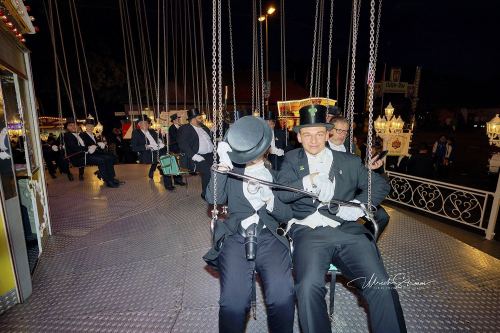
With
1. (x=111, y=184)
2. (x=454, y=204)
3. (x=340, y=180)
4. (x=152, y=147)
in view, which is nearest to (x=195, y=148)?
(x=152, y=147)

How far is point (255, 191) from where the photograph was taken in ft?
7.51

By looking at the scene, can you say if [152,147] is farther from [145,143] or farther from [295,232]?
[295,232]

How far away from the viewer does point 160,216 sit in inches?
186

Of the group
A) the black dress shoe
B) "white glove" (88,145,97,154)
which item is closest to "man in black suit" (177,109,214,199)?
the black dress shoe

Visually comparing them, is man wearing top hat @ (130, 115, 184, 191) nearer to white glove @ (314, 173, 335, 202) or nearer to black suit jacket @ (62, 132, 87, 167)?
black suit jacket @ (62, 132, 87, 167)

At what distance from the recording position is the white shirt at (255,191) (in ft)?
7.53

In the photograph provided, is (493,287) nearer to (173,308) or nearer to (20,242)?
(173,308)

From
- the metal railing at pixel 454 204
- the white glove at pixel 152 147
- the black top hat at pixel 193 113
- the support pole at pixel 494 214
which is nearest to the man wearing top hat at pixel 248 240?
the black top hat at pixel 193 113

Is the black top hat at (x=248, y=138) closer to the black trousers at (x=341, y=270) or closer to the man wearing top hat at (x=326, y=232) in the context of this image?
the man wearing top hat at (x=326, y=232)

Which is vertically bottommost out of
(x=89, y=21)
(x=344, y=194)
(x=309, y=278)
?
(x=309, y=278)

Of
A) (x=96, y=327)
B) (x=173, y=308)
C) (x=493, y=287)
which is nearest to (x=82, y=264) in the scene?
(x=96, y=327)

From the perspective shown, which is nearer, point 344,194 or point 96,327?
point 96,327

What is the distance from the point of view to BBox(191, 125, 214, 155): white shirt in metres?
5.63

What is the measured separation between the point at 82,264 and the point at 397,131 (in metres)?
15.6
